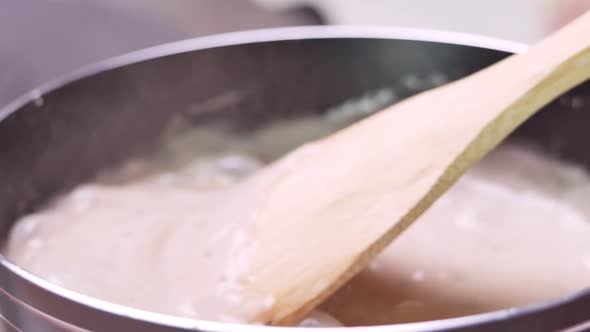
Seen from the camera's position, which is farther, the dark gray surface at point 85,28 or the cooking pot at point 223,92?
the dark gray surface at point 85,28

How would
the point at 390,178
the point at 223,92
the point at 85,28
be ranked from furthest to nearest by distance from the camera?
the point at 85,28 → the point at 223,92 → the point at 390,178

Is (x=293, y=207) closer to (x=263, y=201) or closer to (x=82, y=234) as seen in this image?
(x=263, y=201)

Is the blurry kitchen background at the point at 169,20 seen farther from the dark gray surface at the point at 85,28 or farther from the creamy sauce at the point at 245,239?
the creamy sauce at the point at 245,239

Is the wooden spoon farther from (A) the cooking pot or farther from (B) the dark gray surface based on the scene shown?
(B) the dark gray surface

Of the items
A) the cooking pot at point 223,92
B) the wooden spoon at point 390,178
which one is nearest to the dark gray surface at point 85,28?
the cooking pot at point 223,92

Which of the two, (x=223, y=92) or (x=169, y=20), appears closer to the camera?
(x=223, y=92)

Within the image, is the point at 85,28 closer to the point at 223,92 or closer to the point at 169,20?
the point at 169,20

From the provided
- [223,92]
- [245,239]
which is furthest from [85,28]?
[245,239]
